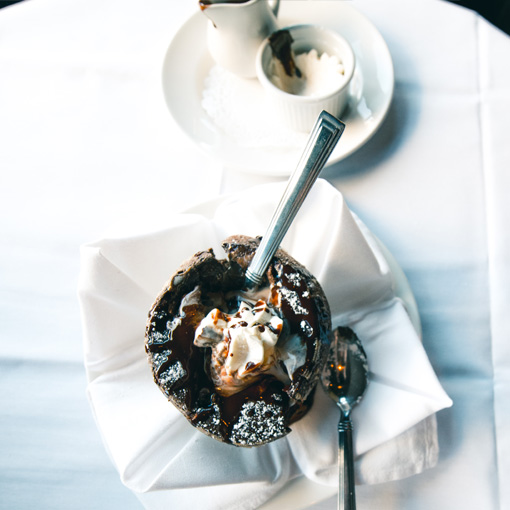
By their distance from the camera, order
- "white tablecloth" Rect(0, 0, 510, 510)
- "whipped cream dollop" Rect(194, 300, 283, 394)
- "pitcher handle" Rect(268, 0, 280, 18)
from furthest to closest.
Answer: "pitcher handle" Rect(268, 0, 280, 18) < "white tablecloth" Rect(0, 0, 510, 510) < "whipped cream dollop" Rect(194, 300, 283, 394)

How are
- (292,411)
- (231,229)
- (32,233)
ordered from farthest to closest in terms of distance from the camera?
Answer: 1. (32,233)
2. (231,229)
3. (292,411)

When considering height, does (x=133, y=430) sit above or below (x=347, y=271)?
below

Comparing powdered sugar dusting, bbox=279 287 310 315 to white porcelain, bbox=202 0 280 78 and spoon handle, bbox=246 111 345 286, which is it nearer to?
spoon handle, bbox=246 111 345 286

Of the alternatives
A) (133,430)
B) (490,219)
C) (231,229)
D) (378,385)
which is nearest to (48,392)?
(133,430)

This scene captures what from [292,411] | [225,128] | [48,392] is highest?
[225,128]

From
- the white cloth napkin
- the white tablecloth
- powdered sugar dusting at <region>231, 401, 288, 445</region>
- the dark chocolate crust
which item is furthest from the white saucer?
powdered sugar dusting at <region>231, 401, 288, 445</region>

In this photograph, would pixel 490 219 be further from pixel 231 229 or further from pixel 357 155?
pixel 231 229

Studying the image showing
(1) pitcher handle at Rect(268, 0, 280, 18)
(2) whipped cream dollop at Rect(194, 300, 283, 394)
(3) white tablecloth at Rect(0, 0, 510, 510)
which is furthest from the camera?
(1) pitcher handle at Rect(268, 0, 280, 18)
